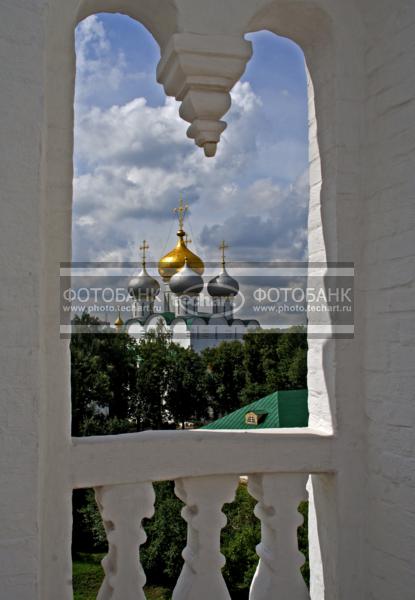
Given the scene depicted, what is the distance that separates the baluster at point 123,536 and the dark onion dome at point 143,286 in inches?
1317

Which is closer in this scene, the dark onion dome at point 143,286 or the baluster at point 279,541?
the baluster at point 279,541

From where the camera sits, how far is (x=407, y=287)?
6.66 feet

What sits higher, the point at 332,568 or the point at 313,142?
the point at 313,142

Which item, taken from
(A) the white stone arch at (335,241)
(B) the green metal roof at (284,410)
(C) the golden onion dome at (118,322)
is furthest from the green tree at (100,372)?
(A) the white stone arch at (335,241)

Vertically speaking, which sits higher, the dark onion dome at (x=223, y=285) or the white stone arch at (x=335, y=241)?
the dark onion dome at (x=223, y=285)

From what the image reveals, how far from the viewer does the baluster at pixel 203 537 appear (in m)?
2.02

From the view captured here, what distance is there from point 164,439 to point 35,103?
107 centimetres

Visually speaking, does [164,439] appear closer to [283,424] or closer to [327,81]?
[327,81]

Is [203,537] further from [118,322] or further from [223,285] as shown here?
[118,322]

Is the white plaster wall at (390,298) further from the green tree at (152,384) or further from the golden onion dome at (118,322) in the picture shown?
the golden onion dome at (118,322)

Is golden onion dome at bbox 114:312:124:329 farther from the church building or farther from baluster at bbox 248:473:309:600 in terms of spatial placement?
baluster at bbox 248:473:309:600

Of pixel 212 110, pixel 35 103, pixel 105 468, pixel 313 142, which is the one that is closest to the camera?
pixel 35 103

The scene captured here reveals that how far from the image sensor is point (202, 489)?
2051 mm

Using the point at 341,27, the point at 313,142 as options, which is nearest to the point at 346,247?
the point at 313,142
